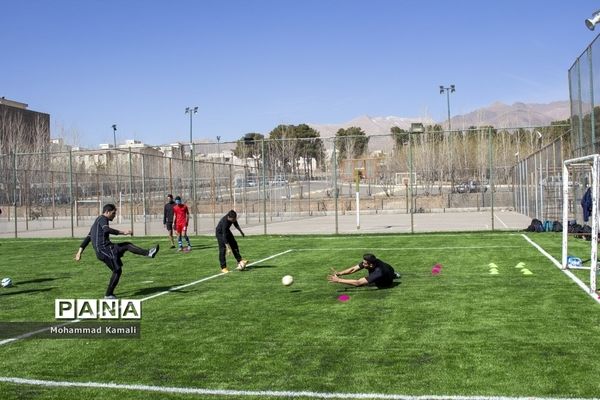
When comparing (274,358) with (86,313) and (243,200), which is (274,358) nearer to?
(86,313)

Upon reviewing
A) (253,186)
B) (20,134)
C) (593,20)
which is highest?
(20,134)

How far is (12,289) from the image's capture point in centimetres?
1527

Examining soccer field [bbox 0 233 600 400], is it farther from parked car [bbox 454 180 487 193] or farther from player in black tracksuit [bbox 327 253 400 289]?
parked car [bbox 454 180 487 193]

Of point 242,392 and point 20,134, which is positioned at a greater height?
point 20,134

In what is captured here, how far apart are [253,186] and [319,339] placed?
37.3 metres

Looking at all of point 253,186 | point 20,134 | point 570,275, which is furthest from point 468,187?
point 570,275

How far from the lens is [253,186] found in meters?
46.3

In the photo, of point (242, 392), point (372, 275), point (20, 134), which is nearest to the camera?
point (242, 392)

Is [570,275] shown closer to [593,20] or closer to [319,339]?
[593,20]

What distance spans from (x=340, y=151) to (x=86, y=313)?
66.7 meters

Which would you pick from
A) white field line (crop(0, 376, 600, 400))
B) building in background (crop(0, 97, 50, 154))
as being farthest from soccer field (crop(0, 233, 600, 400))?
building in background (crop(0, 97, 50, 154))

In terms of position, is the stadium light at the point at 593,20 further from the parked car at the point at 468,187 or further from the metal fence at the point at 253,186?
the parked car at the point at 468,187

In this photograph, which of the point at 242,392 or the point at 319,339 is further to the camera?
the point at 319,339

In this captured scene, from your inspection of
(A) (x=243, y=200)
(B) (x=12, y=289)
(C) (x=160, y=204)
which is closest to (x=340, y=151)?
(A) (x=243, y=200)
